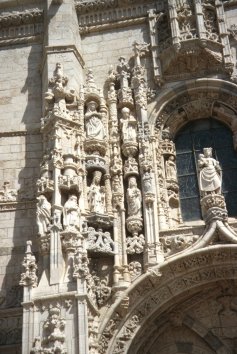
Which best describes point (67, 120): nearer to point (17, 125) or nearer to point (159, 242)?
point (17, 125)

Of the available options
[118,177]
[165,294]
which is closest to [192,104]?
[118,177]

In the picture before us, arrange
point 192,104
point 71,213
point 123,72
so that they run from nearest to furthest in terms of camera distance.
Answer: point 71,213 < point 192,104 < point 123,72

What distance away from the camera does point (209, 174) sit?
12.0 metres

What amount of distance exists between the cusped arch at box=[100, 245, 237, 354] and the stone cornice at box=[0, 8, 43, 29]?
733 cm

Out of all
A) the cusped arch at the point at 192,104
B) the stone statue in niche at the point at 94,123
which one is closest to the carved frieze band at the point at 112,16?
the cusped arch at the point at 192,104

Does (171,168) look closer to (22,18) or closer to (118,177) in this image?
(118,177)

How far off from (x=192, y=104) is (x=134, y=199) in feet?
9.50

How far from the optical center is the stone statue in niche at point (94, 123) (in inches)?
496

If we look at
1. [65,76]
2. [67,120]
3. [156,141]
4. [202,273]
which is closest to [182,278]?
[202,273]

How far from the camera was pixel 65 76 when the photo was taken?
1318cm

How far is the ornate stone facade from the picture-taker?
10.7 m

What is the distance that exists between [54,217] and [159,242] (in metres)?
2.00

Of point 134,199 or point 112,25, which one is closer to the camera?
point 134,199

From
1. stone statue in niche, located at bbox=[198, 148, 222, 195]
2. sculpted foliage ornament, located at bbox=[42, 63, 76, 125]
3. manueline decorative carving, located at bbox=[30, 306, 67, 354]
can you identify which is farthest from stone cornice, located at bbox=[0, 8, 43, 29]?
manueline decorative carving, located at bbox=[30, 306, 67, 354]
